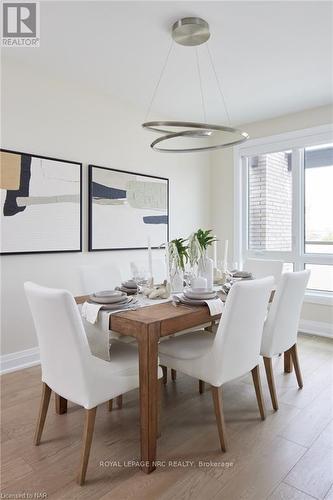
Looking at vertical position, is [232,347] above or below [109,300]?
below

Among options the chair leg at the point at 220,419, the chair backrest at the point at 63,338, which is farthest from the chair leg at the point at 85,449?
the chair leg at the point at 220,419

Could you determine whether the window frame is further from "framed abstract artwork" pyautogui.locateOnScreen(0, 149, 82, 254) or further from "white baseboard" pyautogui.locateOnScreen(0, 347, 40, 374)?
"white baseboard" pyautogui.locateOnScreen(0, 347, 40, 374)

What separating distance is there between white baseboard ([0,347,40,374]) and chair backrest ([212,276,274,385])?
202cm

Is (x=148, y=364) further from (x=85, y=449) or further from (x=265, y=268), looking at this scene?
(x=265, y=268)

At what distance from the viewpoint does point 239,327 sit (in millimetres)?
1829

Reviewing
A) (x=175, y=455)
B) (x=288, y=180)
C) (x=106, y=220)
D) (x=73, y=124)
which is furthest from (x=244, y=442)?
(x=288, y=180)

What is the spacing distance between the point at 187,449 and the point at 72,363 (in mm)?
836

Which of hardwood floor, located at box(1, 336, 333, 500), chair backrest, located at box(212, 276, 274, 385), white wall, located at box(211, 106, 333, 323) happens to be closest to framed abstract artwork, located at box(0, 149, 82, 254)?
hardwood floor, located at box(1, 336, 333, 500)

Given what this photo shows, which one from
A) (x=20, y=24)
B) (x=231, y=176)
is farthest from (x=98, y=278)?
(x=231, y=176)

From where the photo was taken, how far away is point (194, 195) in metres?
4.91

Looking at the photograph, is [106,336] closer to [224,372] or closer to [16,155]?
[224,372]

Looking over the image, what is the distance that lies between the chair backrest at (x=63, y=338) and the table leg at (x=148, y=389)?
0.89ft

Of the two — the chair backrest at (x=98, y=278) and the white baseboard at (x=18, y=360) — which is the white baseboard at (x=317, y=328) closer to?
the chair backrest at (x=98, y=278)

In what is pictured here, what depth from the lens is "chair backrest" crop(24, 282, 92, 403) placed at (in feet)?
5.01
